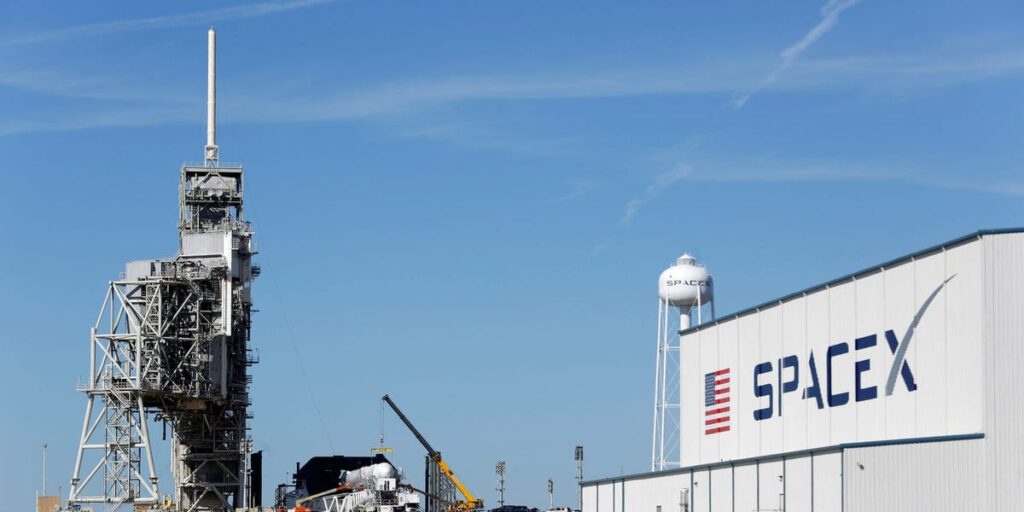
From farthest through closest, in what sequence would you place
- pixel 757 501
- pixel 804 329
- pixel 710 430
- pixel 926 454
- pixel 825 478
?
pixel 710 430
pixel 804 329
pixel 757 501
pixel 825 478
pixel 926 454

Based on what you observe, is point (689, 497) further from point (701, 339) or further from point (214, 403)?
point (214, 403)

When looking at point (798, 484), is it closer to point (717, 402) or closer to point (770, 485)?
point (770, 485)

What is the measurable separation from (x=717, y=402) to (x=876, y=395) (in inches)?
614

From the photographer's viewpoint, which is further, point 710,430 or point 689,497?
point 710,430

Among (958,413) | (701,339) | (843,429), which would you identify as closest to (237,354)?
(701,339)

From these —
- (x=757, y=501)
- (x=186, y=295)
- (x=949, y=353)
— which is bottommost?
(x=757, y=501)

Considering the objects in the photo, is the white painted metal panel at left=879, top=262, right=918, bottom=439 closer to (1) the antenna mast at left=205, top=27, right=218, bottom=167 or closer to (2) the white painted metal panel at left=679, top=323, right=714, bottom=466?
(2) the white painted metal panel at left=679, top=323, right=714, bottom=466

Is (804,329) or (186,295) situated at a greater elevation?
(186,295)

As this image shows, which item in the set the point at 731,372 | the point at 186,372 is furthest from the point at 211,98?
the point at 731,372

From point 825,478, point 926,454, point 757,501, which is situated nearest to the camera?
point 926,454

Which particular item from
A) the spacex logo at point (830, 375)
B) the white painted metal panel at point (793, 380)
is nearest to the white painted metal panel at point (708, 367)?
the spacex logo at point (830, 375)

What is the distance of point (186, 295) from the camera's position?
117375 millimetres

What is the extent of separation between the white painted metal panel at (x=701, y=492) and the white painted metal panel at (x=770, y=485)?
5.43m

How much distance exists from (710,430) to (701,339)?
4627 mm
